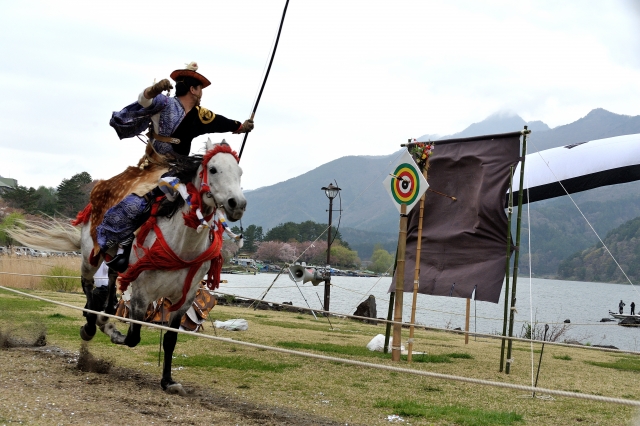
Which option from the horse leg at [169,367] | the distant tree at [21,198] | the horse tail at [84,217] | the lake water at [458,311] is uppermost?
the distant tree at [21,198]

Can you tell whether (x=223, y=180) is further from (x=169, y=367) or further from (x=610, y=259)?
(x=610, y=259)

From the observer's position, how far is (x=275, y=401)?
6234 mm

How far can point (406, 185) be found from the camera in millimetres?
9844

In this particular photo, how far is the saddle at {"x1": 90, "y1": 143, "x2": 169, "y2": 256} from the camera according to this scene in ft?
Result: 21.9

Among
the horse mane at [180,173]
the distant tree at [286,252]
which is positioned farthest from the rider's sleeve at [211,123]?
the distant tree at [286,252]

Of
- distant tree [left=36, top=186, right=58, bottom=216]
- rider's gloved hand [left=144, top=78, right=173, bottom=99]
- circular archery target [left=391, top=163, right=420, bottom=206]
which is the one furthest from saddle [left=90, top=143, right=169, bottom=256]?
distant tree [left=36, top=186, right=58, bottom=216]

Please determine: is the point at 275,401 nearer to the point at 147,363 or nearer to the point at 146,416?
the point at 146,416

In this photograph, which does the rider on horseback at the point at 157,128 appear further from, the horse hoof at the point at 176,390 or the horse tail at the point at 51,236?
the horse tail at the point at 51,236

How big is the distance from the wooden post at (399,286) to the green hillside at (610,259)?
2693 inches

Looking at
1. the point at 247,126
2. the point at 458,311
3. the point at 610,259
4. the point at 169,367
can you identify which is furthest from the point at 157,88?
the point at 610,259

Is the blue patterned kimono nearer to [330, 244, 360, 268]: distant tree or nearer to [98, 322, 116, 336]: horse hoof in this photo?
[98, 322, 116, 336]: horse hoof

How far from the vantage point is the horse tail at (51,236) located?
816 cm

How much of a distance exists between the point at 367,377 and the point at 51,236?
4483 millimetres

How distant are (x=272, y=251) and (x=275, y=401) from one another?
41.8 meters
